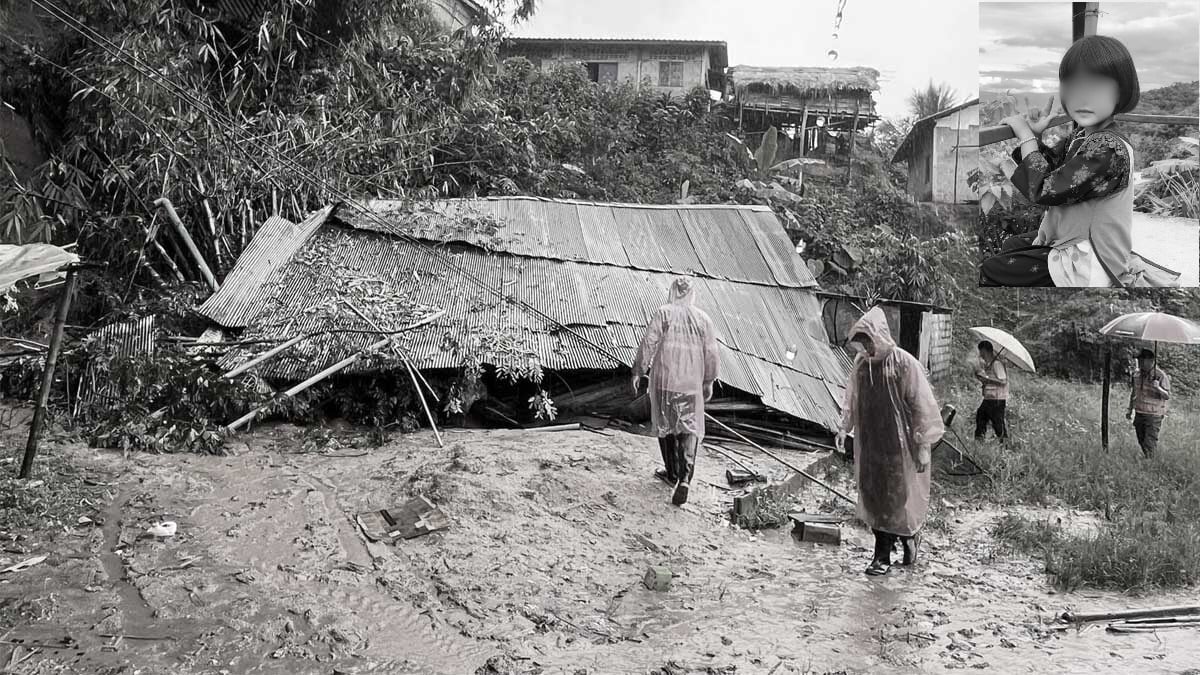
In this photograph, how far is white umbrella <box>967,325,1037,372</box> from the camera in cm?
484

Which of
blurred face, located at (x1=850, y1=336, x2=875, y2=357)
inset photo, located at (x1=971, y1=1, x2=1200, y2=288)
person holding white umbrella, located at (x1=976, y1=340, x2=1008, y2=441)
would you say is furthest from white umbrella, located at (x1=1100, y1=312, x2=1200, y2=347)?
blurred face, located at (x1=850, y1=336, x2=875, y2=357)

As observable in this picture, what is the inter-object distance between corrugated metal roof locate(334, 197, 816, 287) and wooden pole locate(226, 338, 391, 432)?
1.34 m

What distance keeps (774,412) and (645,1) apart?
369cm

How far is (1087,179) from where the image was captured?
4.11 m

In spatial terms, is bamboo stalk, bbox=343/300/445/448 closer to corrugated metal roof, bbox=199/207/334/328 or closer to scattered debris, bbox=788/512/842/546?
corrugated metal roof, bbox=199/207/334/328

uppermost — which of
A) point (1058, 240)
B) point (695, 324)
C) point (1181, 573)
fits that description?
point (1058, 240)

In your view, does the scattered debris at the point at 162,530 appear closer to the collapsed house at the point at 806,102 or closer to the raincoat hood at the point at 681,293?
the raincoat hood at the point at 681,293

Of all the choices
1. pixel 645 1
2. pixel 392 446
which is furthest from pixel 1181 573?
pixel 645 1

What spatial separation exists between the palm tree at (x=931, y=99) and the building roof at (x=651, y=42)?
2.01 m

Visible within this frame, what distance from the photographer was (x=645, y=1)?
7117mm

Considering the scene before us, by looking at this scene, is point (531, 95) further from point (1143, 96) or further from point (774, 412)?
point (1143, 96)

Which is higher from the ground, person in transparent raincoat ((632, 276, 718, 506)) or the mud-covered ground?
person in transparent raincoat ((632, 276, 718, 506))

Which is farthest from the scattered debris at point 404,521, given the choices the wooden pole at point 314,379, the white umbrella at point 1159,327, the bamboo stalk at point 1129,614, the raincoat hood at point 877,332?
the white umbrella at point 1159,327

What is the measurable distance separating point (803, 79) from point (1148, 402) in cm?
648
